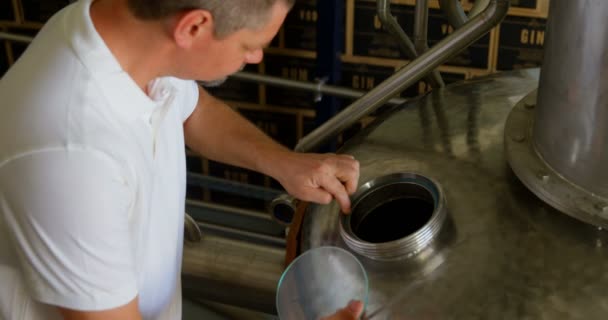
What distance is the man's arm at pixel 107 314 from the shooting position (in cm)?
74

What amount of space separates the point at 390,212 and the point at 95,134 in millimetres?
405

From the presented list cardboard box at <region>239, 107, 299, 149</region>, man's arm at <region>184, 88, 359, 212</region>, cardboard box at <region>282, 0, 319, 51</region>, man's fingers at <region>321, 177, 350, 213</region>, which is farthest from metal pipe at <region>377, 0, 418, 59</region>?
cardboard box at <region>239, 107, 299, 149</region>

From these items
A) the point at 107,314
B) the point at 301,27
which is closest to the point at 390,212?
the point at 107,314

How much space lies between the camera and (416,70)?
1070mm

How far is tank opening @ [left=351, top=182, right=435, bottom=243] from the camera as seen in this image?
93cm

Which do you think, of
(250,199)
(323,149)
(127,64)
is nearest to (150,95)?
(127,64)

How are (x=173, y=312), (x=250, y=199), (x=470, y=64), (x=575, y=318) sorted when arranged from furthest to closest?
1. (x=250, y=199)
2. (x=470, y=64)
3. (x=173, y=312)
4. (x=575, y=318)

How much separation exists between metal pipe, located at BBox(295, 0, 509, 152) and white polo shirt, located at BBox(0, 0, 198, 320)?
37 centimetres

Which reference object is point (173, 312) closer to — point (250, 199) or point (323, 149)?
point (323, 149)

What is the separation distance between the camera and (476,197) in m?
0.88

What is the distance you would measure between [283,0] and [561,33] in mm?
296

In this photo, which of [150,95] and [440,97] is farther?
[440,97]

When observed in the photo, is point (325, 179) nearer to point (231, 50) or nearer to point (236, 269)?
point (231, 50)

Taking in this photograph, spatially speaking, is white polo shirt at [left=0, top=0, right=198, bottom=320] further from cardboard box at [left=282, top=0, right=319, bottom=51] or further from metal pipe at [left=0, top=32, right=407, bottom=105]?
cardboard box at [left=282, top=0, right=319, bottom=51]
